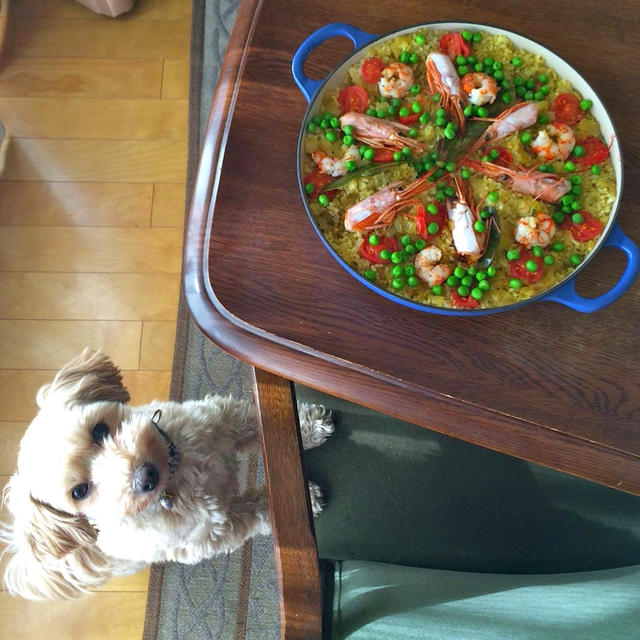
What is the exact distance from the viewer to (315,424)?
1138mm

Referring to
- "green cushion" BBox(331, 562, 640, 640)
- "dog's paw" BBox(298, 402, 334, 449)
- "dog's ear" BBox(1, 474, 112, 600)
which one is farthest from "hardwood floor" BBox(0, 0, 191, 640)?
"green cushion" BBox(331, 562, 640, 640)

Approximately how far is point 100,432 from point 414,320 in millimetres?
698

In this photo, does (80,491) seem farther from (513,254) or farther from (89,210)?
(89,210)

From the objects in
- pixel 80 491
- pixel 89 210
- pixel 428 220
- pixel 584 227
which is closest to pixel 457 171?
pixel 428 220

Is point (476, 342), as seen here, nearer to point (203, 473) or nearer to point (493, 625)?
point (493, 625)

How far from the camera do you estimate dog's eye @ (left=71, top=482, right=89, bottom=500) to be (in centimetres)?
113

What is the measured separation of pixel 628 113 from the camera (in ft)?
2.84

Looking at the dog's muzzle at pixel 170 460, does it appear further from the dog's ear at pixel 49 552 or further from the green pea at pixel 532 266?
the green pea at pixel 532 266

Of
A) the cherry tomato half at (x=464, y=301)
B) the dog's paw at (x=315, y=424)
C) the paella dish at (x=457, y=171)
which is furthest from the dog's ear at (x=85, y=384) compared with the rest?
the cherry tomato half at (x=464, y=301)

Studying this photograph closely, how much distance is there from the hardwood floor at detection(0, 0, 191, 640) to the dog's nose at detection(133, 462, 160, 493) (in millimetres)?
726

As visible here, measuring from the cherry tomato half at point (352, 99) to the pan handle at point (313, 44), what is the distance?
0.12 ft

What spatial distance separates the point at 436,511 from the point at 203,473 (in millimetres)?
506

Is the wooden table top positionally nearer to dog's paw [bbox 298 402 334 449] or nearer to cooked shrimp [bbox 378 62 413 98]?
cooked shrimp [bbox 378 62 413 98]

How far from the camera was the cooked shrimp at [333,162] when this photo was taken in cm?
82
